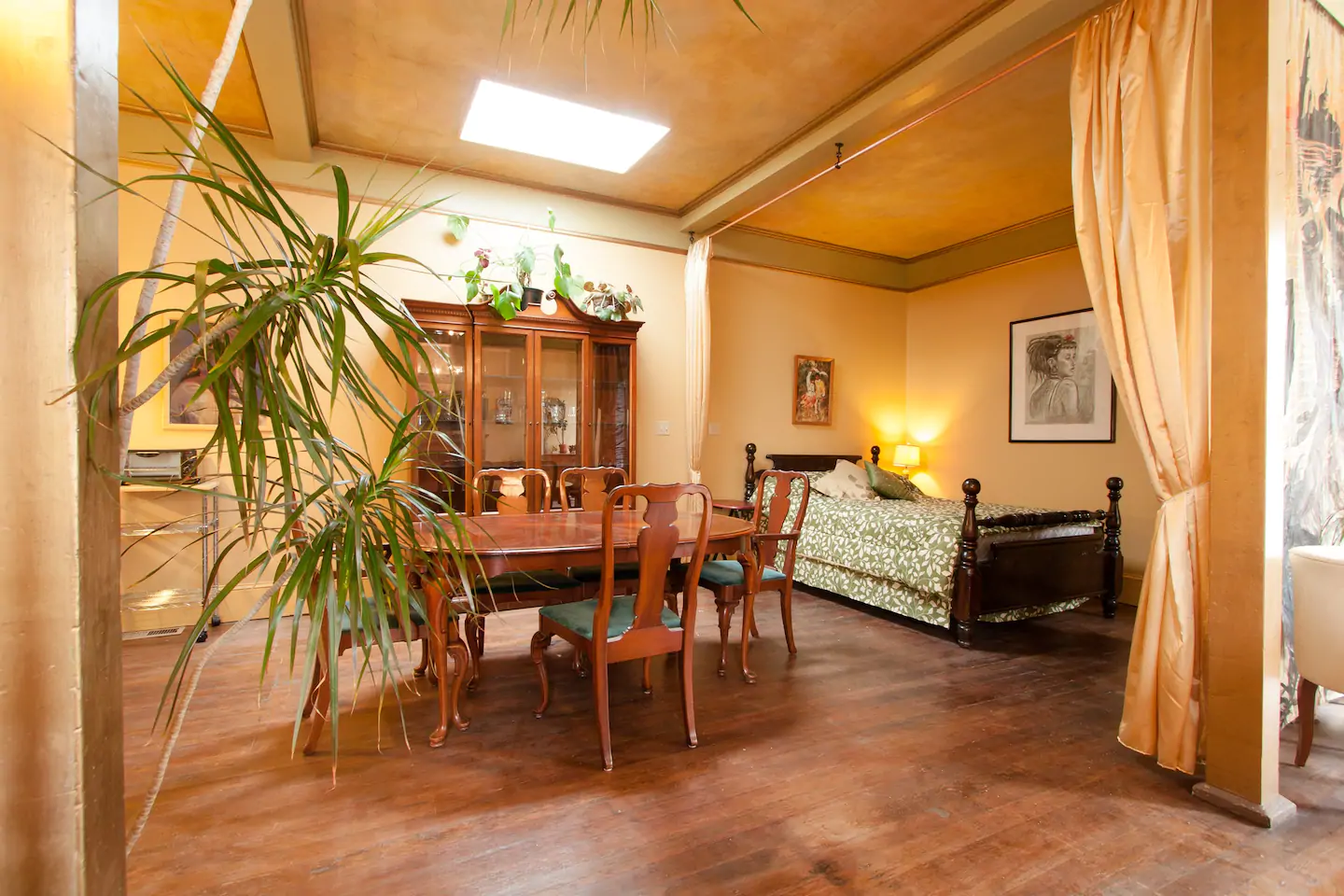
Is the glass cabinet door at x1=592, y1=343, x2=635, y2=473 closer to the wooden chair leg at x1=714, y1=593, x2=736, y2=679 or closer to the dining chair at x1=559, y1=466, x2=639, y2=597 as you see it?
the dining chair at x1=559, y1=466, x2=639, y2=597

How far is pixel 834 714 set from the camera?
2.55 m

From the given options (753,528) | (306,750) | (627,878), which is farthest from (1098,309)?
(306,750)

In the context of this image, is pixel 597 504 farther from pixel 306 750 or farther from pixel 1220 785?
pixel 1220 785

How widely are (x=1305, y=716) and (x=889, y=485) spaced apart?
3.01m

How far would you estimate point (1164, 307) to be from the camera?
80.7 inches

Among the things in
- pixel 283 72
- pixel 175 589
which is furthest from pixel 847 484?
pixel 175 589

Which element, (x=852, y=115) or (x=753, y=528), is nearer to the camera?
(x=753, y=528)

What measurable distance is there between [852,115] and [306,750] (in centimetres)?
380

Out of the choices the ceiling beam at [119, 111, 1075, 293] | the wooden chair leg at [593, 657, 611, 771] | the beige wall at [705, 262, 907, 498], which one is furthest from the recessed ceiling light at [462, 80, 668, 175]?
the wooden chair leg at [593, 657, 611, 771]

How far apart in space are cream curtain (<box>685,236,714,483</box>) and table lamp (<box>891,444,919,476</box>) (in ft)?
7.20

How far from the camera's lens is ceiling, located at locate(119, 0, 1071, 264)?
278 centimetres

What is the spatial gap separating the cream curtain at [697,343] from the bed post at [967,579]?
204cm

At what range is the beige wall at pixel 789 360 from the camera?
5410mm

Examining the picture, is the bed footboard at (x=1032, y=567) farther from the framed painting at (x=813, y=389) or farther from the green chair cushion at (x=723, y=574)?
the framed painting at (x=813, y=389)
